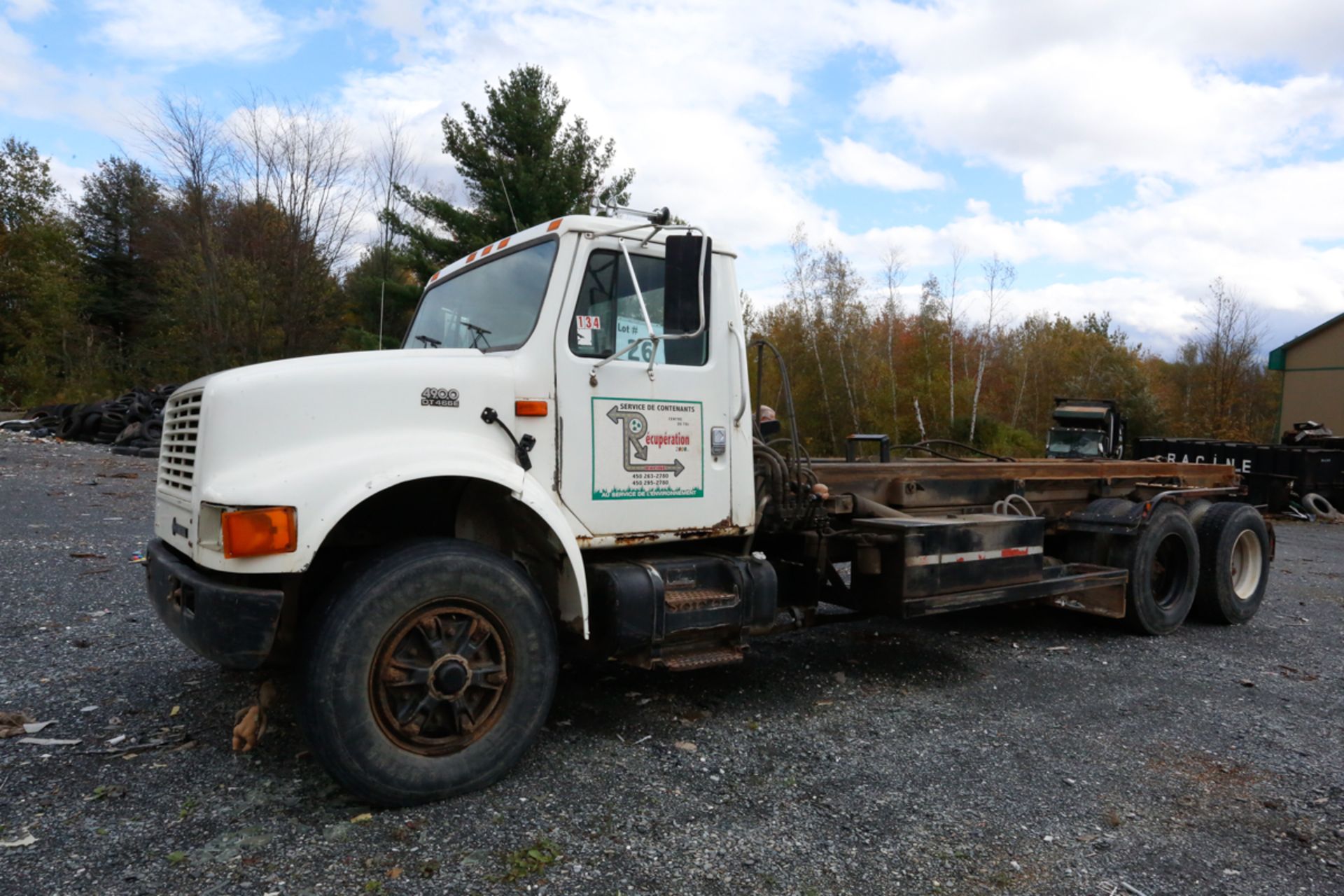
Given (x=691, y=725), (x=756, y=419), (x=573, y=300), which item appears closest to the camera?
(x=573, y=300)

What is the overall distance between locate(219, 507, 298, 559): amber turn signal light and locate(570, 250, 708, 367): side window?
1.45 meters

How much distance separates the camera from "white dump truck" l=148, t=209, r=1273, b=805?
3307 mm

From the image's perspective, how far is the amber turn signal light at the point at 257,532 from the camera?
3.16 metres

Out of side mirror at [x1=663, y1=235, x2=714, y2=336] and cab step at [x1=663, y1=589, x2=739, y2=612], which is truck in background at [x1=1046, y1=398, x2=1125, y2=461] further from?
side mirror at [x1=663, y1=235, x2=714, y2=336]

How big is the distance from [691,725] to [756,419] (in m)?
1.67

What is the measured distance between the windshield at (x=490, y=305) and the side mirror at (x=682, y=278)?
0.63m

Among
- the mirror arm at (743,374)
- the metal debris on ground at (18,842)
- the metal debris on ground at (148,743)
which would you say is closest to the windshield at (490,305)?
the mirror arm at (743,374)

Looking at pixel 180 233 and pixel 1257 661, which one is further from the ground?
pixel 180 233

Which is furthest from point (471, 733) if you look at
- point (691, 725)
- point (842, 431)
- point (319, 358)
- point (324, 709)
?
point (842, 431)

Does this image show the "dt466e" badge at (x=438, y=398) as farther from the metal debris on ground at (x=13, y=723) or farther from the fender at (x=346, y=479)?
the metal debris on ground at (x=13, y=723)

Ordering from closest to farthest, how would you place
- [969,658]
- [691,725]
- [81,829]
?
[81,829] → [691,725] → [969,658]

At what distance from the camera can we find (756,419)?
4.96 meters

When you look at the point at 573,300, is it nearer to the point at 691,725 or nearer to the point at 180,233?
the point at 691,725

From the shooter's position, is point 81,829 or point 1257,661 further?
point 1257,661
